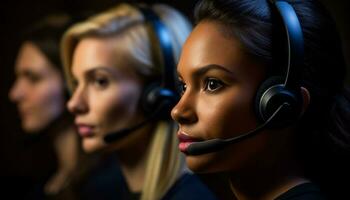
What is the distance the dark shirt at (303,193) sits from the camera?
96 cm

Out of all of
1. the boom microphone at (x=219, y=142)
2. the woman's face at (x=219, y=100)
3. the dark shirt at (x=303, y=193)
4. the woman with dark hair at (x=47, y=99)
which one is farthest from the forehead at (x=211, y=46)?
the woman with dark hair at (x=47, y=99)

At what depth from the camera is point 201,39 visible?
0.98m

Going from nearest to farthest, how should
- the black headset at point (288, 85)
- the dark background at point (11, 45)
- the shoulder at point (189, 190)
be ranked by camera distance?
1. the black headset at point (288, 85)
2. the shoulder at point (189, 190)
3. the dark background at point (11, 45)

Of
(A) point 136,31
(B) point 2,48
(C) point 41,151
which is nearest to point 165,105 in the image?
(A) point 136,31

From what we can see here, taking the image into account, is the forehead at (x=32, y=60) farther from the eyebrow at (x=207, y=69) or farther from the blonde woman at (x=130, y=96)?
the eyebrow at (x=207, y=69)

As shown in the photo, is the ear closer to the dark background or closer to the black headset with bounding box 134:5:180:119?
the black headset with bounding box 134:5:180:119

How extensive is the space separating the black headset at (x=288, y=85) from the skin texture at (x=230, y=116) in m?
0.03

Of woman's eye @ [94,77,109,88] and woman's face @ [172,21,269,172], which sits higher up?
woman's face @ [172,21,269,172]

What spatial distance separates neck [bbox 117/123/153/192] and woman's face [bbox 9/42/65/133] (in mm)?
480

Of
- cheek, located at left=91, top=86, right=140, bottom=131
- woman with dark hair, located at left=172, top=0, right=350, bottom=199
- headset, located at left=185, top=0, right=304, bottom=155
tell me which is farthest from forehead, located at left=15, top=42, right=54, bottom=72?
headset, located at left=185, top=0, right=304, bottom=155

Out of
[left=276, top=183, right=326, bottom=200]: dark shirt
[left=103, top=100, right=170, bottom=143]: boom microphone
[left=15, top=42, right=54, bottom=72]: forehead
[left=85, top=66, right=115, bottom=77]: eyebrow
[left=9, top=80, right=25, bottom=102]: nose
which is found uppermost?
[left=276, top=183, right=326, bottom=200]: dark shirt

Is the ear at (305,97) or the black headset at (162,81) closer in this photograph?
the ear at (305,97)

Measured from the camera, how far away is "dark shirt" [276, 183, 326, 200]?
3.14 ft

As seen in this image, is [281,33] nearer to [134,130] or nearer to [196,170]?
[196,170]
